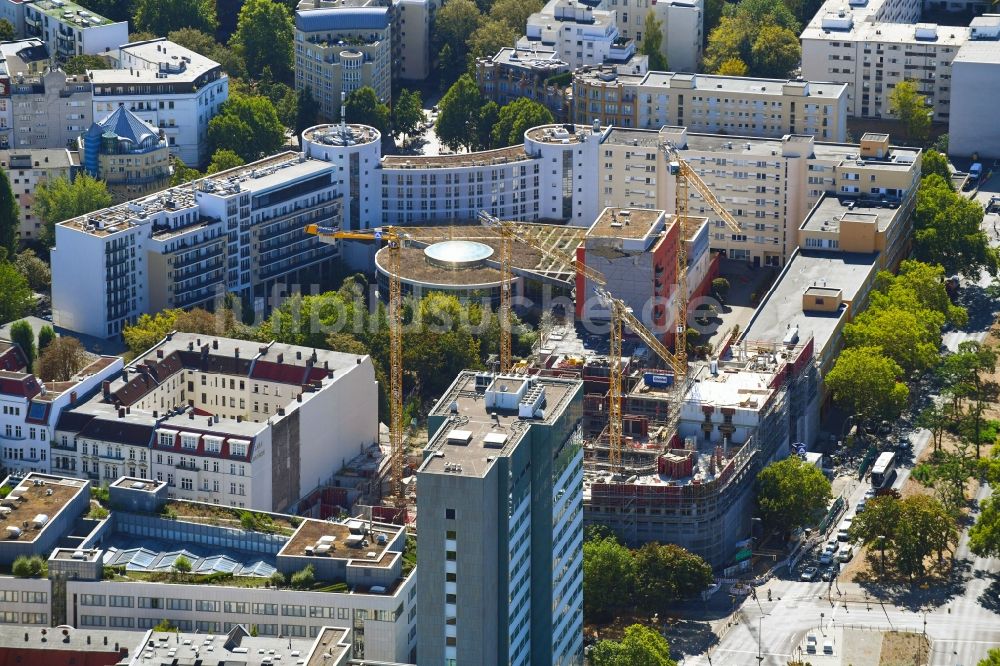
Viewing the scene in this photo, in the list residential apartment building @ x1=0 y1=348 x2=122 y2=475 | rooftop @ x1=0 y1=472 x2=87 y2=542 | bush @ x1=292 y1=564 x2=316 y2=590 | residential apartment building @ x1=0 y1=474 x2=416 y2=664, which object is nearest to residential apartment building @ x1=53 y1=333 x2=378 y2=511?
residential apartment building @ x1=0 y1=348 x2=122 y2=475

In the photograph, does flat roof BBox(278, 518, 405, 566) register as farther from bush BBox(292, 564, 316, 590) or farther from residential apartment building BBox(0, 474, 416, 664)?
bush BBox(292, 564, 316, 590)

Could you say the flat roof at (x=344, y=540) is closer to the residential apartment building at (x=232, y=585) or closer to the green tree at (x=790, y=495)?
the residential apartment building at (x=232, y=585)

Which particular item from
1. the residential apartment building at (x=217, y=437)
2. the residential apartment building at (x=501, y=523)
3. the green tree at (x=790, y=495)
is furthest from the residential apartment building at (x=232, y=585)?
the green tree at (x=790, y=495)

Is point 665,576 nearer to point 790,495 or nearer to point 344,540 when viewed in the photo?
point 790,495

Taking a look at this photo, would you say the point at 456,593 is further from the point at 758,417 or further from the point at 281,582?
the point at 758,417

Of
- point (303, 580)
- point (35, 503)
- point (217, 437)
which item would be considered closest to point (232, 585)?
point (303, 580)
